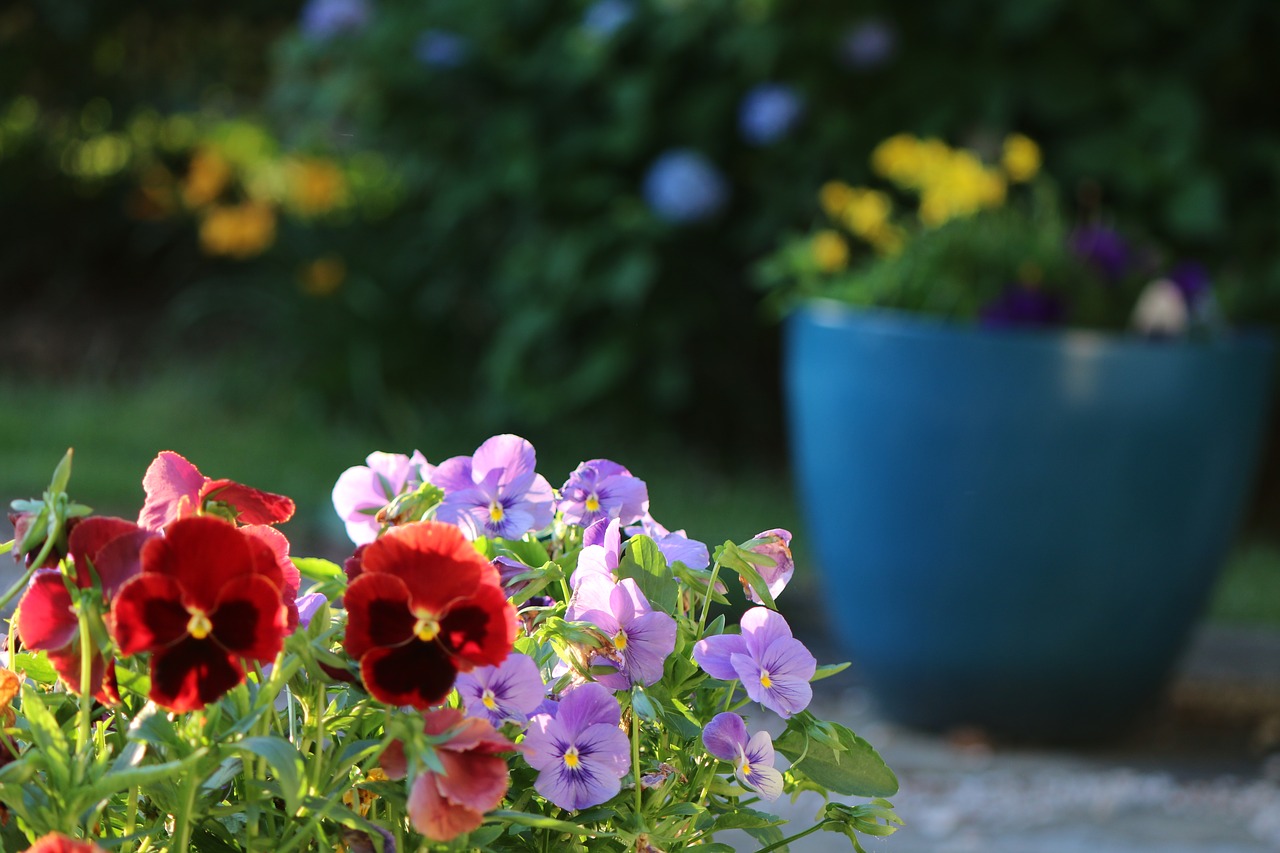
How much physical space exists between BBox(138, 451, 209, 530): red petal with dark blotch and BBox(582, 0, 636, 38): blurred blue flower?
10.4ft

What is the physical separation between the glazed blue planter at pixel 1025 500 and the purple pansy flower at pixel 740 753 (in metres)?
1.84

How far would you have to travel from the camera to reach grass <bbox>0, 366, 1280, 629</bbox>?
11.8 ft

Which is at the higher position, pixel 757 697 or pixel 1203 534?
pixel 1203 534

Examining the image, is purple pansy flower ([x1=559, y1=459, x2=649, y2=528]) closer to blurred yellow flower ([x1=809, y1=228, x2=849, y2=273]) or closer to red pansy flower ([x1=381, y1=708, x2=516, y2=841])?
red pansy flower ([x1=381, y1=708, x2=516, y2=841])

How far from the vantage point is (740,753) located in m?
0.64

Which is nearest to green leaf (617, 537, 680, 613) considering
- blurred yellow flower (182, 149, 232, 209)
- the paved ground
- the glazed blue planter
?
the paved ground

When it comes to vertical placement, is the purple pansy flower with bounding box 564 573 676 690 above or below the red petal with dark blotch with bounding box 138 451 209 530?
below

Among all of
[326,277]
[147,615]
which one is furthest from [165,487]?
[326,277]

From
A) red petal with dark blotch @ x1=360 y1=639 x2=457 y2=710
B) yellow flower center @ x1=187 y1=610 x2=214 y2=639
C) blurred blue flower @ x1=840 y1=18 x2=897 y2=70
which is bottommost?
red petal with dark blotch @ x1=360 y1=639 x2=457 y2=710

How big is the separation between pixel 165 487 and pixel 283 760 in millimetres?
173

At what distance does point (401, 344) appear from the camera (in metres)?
4.51

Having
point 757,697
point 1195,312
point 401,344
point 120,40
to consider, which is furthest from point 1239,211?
point 120,40

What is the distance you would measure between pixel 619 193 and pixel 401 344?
0.87 meters

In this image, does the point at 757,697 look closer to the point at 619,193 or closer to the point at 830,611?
the point at 830,611
